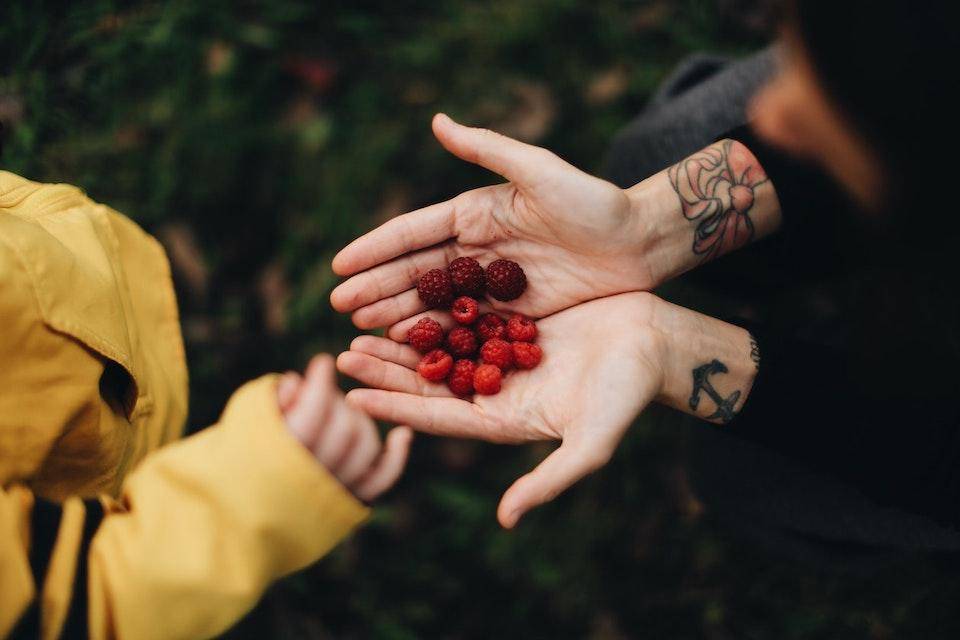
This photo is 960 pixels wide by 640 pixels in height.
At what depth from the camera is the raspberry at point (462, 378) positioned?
1963 millimetres

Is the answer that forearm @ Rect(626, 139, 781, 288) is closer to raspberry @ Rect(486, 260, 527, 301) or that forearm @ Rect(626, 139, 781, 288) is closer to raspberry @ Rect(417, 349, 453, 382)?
raspberry @ Rect(486, 260, 527, 301)

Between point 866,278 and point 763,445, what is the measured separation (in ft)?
1.71

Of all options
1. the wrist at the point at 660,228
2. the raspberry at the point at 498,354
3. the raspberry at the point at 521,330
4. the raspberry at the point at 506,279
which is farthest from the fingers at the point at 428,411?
the wrist at the point at 660,228

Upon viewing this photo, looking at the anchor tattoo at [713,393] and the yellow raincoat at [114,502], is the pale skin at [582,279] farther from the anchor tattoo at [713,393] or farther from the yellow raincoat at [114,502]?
the yellow raincoat at [114,502]

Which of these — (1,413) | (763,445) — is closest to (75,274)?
(1,413)

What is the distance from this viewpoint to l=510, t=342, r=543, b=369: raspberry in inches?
75.6

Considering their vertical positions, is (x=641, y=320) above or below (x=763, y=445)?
above

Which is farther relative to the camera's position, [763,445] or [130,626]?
[763,445]

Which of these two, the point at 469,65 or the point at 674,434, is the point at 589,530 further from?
the point at 469,65

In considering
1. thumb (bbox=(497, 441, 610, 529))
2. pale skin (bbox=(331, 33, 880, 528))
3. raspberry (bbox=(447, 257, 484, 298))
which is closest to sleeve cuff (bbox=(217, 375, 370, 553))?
thumb (bbox=(497, 441, 610, 529))

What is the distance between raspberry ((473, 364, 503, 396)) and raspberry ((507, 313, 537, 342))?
5.1 inches

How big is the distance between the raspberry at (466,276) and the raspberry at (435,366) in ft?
0.68

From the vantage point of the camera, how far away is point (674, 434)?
277 centimetres

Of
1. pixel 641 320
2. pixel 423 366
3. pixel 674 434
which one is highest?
pixel 641 320
